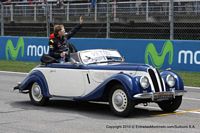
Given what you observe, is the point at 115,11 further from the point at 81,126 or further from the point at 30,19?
the point at 81,126

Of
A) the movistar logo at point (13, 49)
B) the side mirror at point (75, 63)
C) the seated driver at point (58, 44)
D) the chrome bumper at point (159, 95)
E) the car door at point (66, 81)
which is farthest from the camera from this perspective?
the movistar logo at point (13, 49)

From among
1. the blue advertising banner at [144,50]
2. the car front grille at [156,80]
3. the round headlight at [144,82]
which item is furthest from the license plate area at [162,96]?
the blue advertising banner at [144,50]

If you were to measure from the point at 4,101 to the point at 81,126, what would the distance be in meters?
3.81

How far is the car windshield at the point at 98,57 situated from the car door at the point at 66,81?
339mm

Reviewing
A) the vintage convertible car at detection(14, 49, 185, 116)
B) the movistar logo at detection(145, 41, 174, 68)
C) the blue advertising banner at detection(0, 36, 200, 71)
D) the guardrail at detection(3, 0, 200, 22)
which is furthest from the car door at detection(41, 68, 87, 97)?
the guardrail at detection(3, 0, 200, 22)

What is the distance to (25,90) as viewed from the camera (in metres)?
11.9

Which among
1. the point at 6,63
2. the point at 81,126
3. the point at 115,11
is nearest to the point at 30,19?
the point at 6,63

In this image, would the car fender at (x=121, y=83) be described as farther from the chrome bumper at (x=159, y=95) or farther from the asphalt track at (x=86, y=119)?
the asphalt track at (x=86, y=119)

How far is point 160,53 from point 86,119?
10662 mm

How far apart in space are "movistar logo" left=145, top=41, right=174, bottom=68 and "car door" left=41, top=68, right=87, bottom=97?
907 cm

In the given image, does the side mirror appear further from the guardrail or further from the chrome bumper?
the guardrail

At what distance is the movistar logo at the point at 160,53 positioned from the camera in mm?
19605

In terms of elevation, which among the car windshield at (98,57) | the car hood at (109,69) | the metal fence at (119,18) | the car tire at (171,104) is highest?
the metal fence at (119,18)

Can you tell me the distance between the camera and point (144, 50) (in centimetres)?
2062
